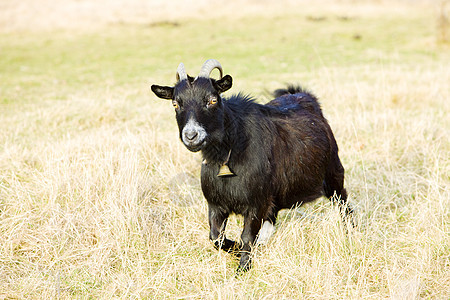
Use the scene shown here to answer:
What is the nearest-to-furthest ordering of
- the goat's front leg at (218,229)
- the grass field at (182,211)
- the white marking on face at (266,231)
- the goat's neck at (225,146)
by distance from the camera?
the grass field at (182,211)
the goat's neck at (225,146)
the goat's front leg at (218,229)
the white marking on face at (266,231)

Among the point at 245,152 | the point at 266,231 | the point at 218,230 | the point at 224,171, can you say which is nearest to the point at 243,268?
the point at 218,230

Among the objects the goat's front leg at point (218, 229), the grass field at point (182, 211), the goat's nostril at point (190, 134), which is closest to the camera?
the goat's nostril at point (190, 134)

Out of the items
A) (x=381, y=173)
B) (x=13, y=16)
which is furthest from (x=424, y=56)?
(x=13, y=16)

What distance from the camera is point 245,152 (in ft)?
13.4

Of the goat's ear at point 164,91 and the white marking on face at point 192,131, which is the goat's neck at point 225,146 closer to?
the white marking on face at point 192,131

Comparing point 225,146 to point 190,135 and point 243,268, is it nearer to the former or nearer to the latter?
point 190,135

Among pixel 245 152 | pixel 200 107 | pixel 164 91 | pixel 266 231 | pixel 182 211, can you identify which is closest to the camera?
pixel 200 107

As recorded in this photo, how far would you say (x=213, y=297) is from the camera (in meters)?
3.51

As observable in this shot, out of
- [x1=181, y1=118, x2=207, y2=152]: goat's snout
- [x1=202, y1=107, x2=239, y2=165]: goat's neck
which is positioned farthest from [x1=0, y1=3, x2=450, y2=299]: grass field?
[x1=181, y1=118, x2=207, y2=152]: goat's snout

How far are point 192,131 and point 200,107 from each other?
299 mm

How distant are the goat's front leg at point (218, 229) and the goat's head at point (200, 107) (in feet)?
2.48

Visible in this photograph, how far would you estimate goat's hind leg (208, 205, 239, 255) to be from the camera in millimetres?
4210

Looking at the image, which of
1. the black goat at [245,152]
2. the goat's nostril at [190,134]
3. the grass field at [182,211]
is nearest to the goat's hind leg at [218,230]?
the black goat at [245,152]

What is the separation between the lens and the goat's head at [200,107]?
3682 millimetres
